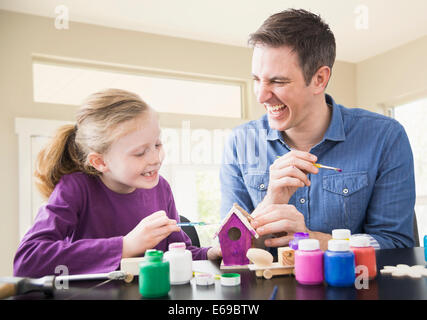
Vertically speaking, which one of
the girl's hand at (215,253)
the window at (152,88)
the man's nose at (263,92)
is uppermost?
the window at (152,88)

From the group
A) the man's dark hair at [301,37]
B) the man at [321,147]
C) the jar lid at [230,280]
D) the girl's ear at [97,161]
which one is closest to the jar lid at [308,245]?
the jar lid at [230,280]

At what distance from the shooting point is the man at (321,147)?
1.28 metres

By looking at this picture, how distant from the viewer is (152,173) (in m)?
1.13

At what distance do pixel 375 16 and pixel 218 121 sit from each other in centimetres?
172

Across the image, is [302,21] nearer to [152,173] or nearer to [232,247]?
[152,173]

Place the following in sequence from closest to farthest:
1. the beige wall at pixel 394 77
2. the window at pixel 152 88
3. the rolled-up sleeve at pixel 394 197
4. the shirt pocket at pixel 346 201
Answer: the rolled-up sleeve at pixel 394 197 → the shirt pocket at pixel 346 201 → the window at pixel 152 88 → the beige wall at pixel 394 77

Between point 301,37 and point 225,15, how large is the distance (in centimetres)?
233

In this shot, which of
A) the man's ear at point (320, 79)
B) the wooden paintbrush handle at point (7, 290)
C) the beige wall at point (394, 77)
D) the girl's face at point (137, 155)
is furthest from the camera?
the beige wall at point (394, 77)

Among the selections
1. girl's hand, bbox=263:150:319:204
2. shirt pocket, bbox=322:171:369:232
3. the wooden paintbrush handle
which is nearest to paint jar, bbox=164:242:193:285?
the wooden paintbrush handle

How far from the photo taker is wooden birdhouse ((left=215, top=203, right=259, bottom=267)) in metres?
0.87

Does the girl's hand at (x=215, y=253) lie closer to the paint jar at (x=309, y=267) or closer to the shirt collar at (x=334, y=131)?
the paint jar at (x=309, y=267)

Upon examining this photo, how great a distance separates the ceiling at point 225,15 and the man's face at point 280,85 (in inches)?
84.5

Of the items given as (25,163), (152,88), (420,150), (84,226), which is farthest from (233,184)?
(420,150)

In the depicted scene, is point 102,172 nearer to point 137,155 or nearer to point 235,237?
point 137,155
